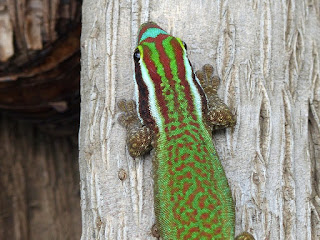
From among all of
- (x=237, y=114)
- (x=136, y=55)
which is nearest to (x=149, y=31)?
(x=136, y=55)

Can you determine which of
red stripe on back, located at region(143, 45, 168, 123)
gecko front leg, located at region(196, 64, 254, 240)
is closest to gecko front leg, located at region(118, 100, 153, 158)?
red stripe on back, located at region(143, 45, 168, 123)

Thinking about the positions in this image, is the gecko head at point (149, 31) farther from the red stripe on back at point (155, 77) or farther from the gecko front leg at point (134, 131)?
the gecko front leg at point (134, 131)

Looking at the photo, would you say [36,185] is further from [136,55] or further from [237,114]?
[237,114]

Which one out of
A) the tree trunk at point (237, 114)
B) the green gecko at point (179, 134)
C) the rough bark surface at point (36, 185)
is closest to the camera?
the green gecko at point (179, 134)

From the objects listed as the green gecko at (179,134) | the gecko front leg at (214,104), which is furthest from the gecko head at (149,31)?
the gecko front leg at (214,104)

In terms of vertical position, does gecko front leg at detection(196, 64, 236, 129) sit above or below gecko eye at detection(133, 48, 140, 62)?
below

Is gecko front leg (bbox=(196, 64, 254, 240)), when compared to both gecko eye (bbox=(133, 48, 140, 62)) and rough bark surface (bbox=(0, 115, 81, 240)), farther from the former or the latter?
rough bark surface (bbox=(0, 115, 81, 240))

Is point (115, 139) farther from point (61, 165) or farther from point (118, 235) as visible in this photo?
point (61, 165)
